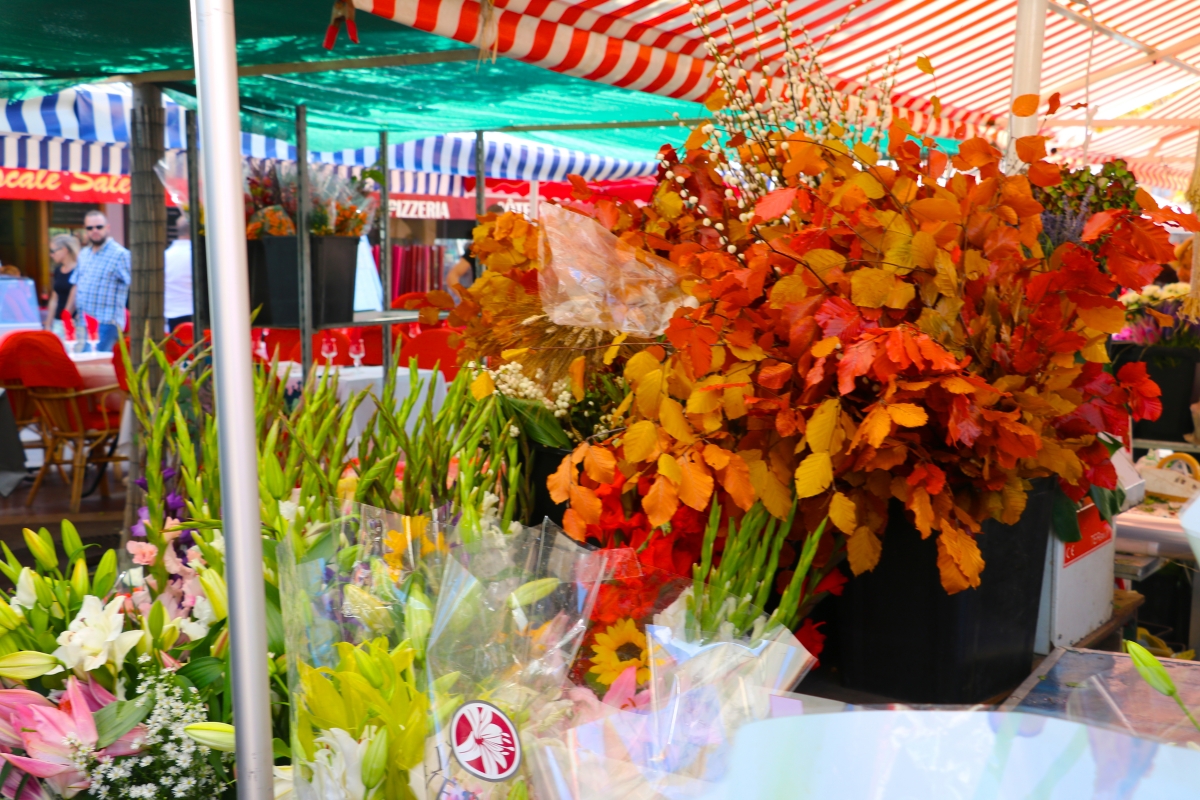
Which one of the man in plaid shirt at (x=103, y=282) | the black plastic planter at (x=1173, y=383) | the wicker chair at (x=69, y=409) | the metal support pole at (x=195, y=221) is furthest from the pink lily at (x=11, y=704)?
the man in plaid shirt at (x=103, y=282)

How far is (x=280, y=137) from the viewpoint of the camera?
3293mm

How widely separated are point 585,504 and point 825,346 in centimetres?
26

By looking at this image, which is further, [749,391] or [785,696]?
[749,391]

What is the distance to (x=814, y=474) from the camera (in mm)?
831

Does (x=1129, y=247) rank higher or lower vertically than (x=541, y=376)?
higher

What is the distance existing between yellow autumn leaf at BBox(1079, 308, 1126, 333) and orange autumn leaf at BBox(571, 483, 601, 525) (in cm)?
48

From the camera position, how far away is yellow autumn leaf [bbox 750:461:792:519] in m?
0.88

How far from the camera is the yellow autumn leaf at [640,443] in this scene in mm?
875

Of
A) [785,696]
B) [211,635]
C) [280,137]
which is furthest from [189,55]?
[785,696]

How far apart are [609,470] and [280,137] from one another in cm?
278

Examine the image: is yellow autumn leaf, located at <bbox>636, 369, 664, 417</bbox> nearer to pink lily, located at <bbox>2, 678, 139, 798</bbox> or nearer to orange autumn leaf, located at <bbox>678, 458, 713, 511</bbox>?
orange autumn leaf, located at <bbox>678, 458, 713, 511</bbox>

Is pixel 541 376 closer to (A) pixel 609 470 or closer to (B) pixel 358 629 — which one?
(A) pixel 609 470

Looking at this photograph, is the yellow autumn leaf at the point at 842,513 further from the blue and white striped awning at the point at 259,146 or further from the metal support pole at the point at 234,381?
the blue and white striped awning at the point at 259,146

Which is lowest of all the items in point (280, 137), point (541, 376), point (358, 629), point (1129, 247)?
point (358, 629)
